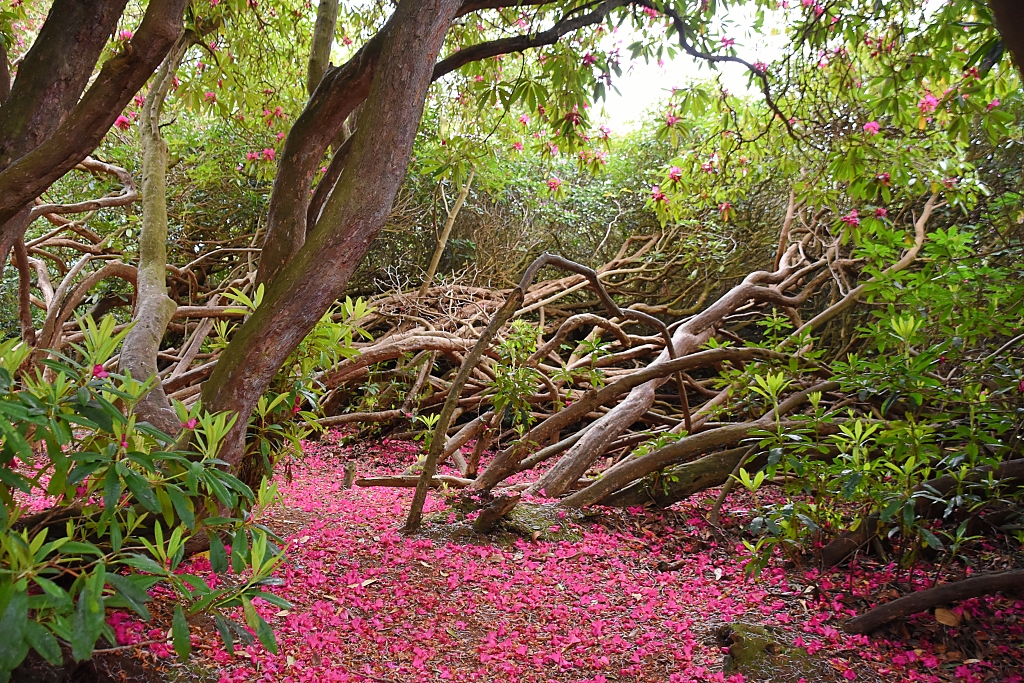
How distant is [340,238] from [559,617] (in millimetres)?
1718

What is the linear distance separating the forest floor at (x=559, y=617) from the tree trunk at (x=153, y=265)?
958 millimetres

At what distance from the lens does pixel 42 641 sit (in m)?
1.08

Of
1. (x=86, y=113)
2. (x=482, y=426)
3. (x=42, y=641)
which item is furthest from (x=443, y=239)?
(x=42, y=641)

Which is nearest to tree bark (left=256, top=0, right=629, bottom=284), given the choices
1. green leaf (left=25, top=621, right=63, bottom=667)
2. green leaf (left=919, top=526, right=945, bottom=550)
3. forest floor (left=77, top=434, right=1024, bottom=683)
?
forest floor (left=77, top=434, right=1024, bottom=683)

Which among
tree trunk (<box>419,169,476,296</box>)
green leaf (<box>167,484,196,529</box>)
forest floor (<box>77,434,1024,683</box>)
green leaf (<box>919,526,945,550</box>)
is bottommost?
forest floor (<box>77,434,1024,683</box>)

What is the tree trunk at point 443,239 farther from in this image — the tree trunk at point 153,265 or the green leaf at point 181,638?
the green leaf at point 181,638

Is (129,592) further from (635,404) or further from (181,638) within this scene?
(635,404)

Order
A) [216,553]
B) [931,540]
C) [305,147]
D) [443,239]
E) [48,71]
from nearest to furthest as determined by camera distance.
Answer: [216,553], [48,71], [931,540], [305,147], [443,239]

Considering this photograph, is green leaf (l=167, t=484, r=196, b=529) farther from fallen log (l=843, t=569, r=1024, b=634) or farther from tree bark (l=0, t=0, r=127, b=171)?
fallen log (l=843, t=569, r=1024, b=634)

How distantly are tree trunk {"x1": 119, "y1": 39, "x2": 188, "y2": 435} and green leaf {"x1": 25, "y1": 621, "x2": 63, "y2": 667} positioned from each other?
5.94ft

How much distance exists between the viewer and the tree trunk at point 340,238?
211 centimetres

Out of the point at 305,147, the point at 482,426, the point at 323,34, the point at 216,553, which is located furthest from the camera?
the point at 482,426

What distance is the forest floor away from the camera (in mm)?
2191

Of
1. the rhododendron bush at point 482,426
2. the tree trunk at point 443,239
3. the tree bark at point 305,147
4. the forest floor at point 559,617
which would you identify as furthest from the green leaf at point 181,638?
the tree trunk at point 443,239
